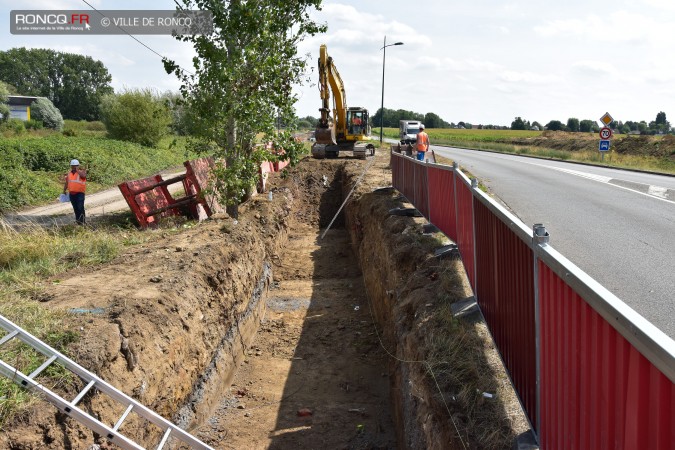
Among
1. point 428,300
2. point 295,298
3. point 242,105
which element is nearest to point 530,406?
point 428,300

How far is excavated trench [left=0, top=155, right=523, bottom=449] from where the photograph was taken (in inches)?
190

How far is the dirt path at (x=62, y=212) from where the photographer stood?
50.2 ft

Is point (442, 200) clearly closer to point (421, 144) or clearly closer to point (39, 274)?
point (39, 274)

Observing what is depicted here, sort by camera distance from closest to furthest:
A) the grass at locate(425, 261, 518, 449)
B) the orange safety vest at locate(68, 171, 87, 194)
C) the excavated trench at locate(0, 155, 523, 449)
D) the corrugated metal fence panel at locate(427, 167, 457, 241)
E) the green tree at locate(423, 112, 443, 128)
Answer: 1. the grass at locate(425, 261, 518, 449)
2. the excavated trench at locate(0, 155, 523, 449)
3. the corrugated metal fence panel at locate(427, 167, 457, 241)
4. the orange safety vest at locate(68, 171, 87, 194)
5. the green tree at locate(423, 112, 443, 128)

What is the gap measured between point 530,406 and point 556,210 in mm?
9401

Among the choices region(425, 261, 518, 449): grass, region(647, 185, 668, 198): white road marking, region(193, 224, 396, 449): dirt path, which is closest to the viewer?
region(425, 261, 518, 449): grass

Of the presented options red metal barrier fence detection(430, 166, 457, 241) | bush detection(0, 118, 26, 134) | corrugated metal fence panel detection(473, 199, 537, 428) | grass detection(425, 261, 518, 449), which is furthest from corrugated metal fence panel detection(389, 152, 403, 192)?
bush detection(0, 118, 26, 134)

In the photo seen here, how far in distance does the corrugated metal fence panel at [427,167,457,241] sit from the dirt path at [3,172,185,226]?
30.0ft

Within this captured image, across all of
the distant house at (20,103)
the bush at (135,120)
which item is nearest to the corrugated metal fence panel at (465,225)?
the bush at (135,120)

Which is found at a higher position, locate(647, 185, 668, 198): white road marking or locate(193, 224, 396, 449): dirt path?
locate(647, 185, 668, 198): white road marking

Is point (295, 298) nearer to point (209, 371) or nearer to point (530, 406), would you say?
point (209, 371)

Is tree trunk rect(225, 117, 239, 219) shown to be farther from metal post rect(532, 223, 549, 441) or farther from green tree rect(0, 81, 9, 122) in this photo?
green tree rect(0, 81, 9, 122)

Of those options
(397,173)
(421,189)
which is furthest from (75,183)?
(421,189)

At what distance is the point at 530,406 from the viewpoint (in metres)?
3.69
